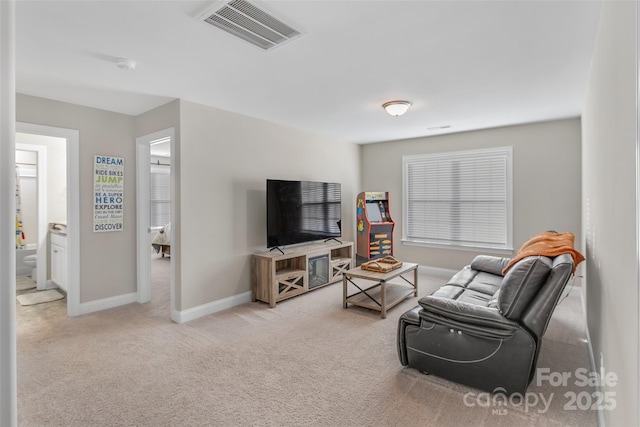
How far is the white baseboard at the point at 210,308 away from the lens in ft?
11.7

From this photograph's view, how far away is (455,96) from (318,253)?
2.61 m

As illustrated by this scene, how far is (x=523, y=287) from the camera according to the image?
2.12 metres

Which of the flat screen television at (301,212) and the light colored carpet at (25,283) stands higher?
the flat screen television at (301,212)

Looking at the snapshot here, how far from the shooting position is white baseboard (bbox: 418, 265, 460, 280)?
5.44 meters

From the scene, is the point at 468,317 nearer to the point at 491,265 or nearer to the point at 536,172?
the point at 491,265

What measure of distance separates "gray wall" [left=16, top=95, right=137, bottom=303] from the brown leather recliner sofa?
11.6 ft

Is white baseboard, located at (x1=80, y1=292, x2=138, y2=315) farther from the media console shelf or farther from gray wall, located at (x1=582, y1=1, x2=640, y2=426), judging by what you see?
gray wall, located at (x1=582, y1=1, x2=640, y2=426)

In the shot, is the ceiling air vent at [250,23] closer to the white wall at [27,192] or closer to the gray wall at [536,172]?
the gray wall at [536,172]

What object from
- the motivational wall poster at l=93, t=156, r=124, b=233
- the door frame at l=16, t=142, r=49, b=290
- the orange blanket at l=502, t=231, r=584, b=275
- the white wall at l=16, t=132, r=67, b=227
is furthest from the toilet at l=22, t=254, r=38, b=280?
the orange blanket at l=502, t=231, r=584, b=275

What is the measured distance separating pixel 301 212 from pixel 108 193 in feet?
7.83

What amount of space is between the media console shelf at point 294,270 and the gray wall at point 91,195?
5.31 feet

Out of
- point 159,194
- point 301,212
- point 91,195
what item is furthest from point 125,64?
point 159,194

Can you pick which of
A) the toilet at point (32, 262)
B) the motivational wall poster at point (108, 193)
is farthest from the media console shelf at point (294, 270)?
the toilet at point (32, 262)

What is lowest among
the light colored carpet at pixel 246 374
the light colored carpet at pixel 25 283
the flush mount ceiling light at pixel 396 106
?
the light colored carpet at pixel 246 374
